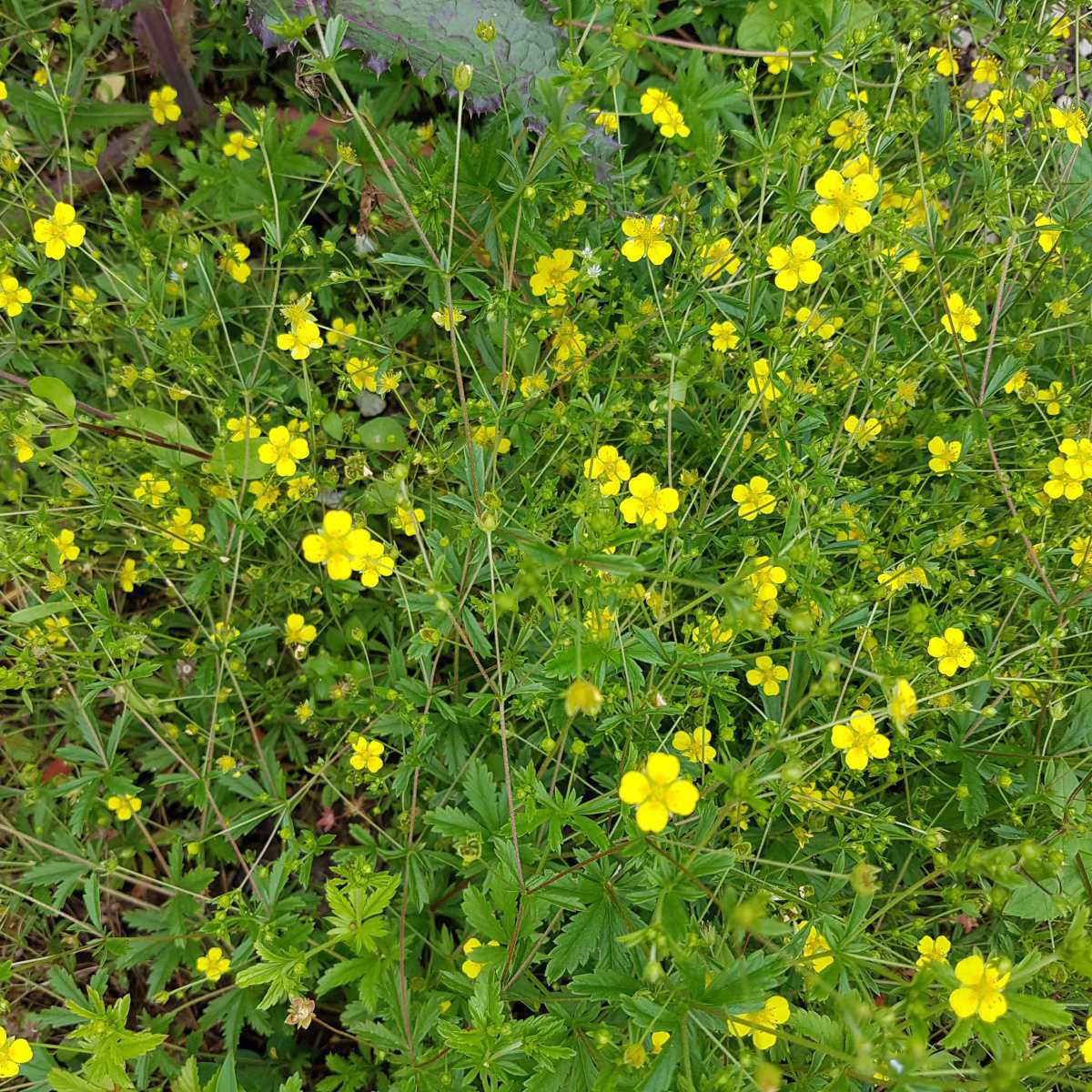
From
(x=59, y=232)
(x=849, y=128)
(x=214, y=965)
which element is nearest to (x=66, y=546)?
(x=59, y=232)

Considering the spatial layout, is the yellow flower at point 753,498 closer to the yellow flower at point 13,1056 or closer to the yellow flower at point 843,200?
the yellow flower at point 843,200

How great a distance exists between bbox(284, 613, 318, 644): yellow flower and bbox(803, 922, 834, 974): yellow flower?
1.61 metres

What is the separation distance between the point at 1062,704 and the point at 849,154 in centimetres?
177

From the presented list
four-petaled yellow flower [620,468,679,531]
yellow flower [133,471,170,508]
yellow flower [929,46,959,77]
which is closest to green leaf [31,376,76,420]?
yellow flower [133,471,170,508]

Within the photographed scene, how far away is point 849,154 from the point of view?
8.57ft

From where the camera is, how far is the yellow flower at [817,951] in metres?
1.98

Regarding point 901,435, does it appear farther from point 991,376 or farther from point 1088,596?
point 1088,596

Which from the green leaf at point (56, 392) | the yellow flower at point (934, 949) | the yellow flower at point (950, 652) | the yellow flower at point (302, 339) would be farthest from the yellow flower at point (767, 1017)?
the green leaf at point (56, 392)

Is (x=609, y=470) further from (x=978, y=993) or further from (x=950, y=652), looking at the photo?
(x=978, y=993)

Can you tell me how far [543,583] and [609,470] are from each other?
51cm

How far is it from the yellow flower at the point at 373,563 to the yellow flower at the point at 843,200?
143 cm

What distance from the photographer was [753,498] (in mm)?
2514

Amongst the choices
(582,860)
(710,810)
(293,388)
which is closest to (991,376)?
(710,810)

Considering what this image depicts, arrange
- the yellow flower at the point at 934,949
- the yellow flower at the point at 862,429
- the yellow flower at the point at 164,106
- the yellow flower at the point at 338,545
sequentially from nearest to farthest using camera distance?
the yellow flower at the point at 338,545
the yellow flower at the point at 934,949
the yellow flower at the point at 862,429
the yellow flower at the point at 164,106
